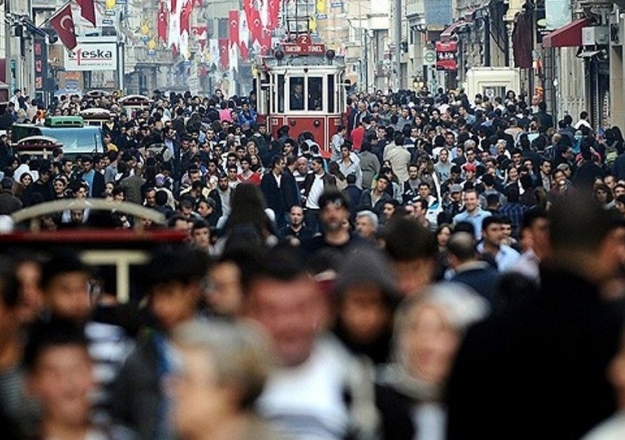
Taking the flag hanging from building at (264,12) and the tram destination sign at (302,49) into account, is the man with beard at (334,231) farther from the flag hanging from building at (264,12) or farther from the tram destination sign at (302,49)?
the flag hanging from building at (264,12)

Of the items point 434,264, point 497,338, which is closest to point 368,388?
point 497,338

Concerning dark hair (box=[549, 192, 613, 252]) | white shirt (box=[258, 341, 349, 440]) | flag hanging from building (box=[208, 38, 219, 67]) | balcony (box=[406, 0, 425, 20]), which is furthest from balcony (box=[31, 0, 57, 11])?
dark hair (box=[549, 192, 613, 252])

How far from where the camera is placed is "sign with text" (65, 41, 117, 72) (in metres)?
74.7

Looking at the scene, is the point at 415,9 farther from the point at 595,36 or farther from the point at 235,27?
the point at 595,36

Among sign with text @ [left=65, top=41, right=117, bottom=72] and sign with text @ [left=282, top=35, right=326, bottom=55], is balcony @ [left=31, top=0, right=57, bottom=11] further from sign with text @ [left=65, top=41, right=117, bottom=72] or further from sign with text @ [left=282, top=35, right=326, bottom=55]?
sign with text @ [left=282, top=35, right=326, bottom=55]

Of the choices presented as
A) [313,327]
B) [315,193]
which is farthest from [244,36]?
[313,327]

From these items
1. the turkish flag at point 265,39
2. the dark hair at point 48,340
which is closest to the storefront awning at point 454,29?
the turkish flag at point 265,39

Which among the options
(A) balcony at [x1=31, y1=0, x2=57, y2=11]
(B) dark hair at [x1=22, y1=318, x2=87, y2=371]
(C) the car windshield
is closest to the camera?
(B) dark hair at [x1=22, y1=318, x2=87, y2=371]

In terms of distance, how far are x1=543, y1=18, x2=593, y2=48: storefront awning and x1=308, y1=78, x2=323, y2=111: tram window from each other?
15.6 ft

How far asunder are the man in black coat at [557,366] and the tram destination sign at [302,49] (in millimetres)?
41739

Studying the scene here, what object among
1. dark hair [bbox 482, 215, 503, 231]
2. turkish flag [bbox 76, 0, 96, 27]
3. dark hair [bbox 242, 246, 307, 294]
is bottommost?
dark hair [bbox 482, 215, 503, 231]

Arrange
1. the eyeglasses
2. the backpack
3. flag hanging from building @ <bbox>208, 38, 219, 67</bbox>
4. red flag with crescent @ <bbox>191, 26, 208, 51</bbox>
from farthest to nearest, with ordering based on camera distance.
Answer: red flag with crescent @ <bbox>191, 26, 208, 51</bbox> → flag hanging from building @ <bbox>208, 38, 219, 67</bbox> → the backpack → the eyeglasses

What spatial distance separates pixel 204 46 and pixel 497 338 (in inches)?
5277

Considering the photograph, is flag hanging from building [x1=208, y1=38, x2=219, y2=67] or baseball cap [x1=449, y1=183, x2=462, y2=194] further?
flag hanging from building [x1=208, y1=38, x2=219, y2=67]
